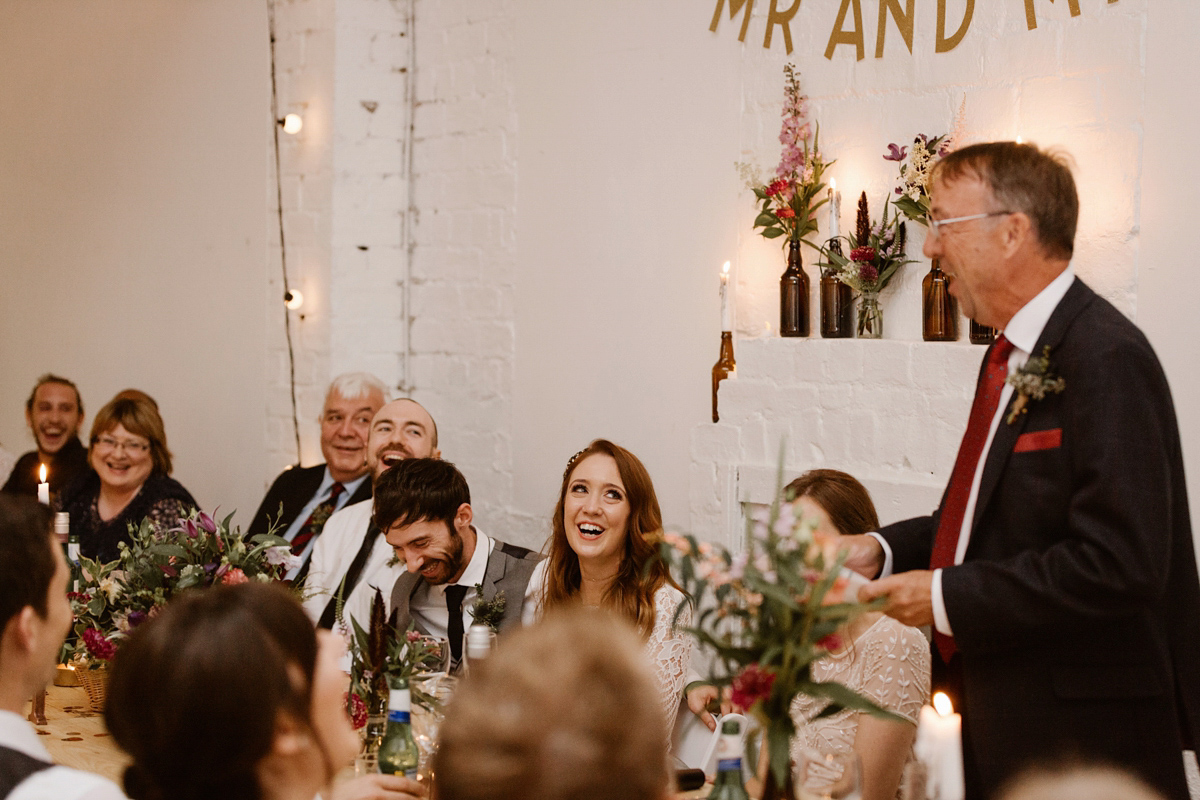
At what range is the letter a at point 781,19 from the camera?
11.5 ft

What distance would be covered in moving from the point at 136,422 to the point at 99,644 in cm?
173

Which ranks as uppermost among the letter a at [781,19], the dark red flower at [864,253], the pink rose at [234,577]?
the letter a at [781,19]

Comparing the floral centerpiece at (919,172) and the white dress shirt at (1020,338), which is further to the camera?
the floral centerpiece at (919,172)

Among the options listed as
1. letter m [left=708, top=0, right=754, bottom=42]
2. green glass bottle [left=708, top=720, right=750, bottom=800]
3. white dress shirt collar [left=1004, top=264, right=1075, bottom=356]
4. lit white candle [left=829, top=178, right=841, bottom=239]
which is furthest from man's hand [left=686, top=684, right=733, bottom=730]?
letter m [left=708, top=0, right=754, bottom=42]

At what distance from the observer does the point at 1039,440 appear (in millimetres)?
1691

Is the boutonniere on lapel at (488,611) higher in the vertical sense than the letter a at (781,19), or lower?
lower

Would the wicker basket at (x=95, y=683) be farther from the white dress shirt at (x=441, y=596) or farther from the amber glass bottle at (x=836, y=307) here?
the amber glass bottle at (x=836, y=307)

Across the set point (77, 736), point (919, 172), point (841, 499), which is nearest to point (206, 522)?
point (77, 736)

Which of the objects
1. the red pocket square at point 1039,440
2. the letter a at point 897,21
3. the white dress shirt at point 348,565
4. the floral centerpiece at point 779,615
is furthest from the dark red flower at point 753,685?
the letter a at point 897,21

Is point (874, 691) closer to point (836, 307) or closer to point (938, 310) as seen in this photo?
point (938, 310)

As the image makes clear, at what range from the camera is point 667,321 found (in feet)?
12.8

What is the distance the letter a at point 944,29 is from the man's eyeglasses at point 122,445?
2770 millimetres

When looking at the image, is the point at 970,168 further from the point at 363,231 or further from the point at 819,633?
the point at 363,231

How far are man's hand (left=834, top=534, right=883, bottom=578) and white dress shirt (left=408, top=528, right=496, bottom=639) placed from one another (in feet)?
4.05
